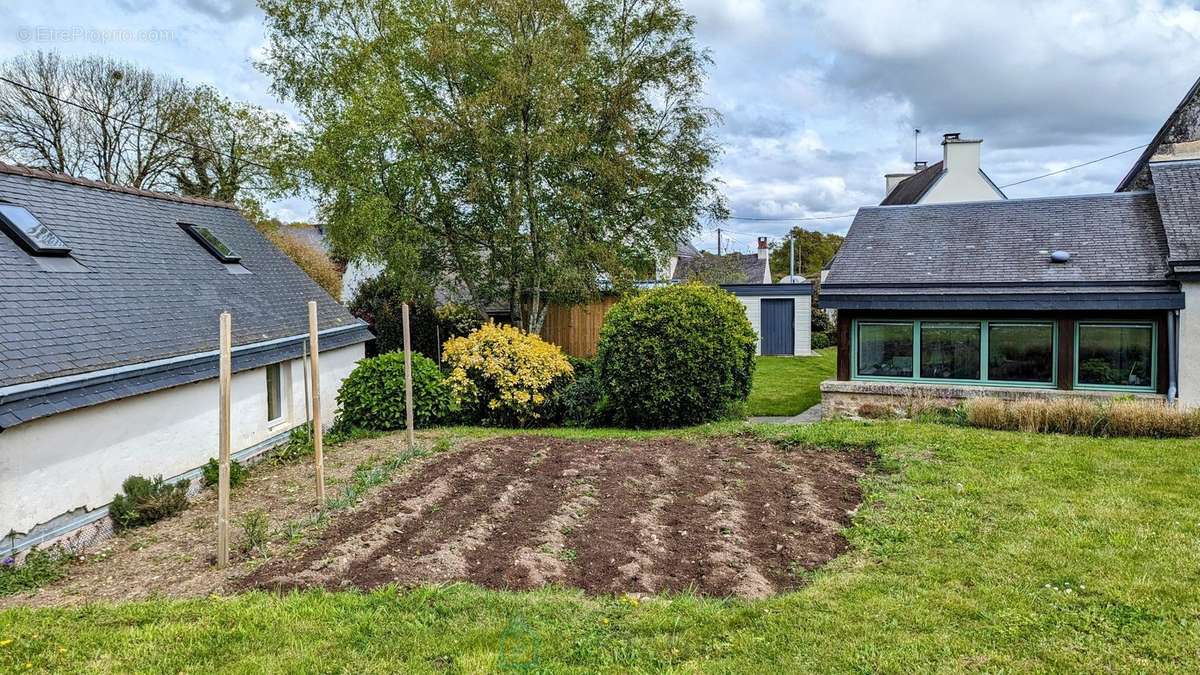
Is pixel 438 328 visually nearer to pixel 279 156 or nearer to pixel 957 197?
pixel 279 156

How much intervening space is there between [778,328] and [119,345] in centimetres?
1898

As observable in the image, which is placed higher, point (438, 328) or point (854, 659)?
point (438, 328)

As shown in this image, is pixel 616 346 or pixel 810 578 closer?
pixel 810 578

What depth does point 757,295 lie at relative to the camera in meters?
22.1

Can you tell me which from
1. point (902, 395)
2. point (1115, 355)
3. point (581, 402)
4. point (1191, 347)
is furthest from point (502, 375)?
point (1191, 347)

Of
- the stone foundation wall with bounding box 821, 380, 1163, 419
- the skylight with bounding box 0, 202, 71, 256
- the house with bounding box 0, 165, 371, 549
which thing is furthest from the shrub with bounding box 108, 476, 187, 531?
the stone foundation wall with bounding box 821, 380, 1163, 419

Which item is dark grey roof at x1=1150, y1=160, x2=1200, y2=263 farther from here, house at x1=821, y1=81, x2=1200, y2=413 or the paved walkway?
the paved walkway

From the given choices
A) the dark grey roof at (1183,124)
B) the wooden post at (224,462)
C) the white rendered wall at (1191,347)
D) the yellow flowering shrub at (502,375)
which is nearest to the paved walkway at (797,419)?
the yellow flowering shrub at (502,375)

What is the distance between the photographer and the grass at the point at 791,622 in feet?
10.6

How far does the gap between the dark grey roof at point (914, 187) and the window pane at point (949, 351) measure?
32.2 feet

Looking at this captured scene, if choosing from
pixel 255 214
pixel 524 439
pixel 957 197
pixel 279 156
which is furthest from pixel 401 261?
pixel 957 197

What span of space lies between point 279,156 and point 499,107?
5200mm

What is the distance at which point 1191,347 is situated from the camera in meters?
9.27

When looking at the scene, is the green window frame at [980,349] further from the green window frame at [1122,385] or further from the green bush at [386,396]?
the green bush at [386,396]
